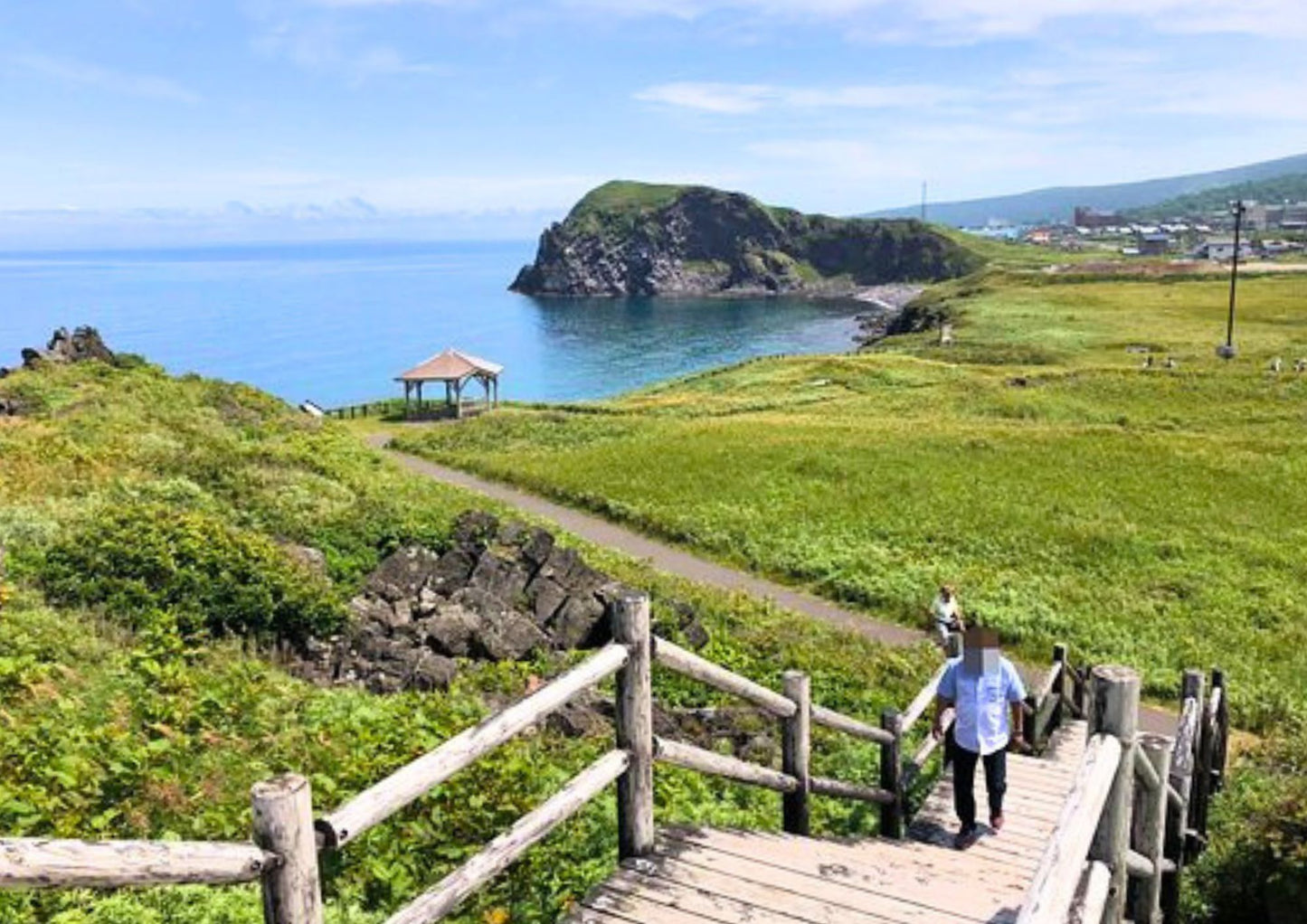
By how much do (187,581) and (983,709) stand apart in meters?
11.3

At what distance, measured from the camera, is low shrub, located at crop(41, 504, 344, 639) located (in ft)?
47.4

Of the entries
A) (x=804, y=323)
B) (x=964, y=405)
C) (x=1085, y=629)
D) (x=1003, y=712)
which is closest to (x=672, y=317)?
(x=804, y=323)

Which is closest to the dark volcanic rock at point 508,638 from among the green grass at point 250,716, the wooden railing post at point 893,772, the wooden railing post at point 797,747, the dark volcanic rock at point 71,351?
the green grass at point 250,716

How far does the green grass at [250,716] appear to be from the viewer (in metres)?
7.68

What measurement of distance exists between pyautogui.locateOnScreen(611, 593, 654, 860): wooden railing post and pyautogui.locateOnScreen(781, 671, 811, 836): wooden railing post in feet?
6.56

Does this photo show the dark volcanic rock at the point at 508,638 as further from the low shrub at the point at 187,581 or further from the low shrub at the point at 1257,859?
the low shrub at the point at 1257,859

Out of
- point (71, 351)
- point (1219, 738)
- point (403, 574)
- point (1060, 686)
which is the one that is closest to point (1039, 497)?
point (1219, 738)

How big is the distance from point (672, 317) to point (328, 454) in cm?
16342

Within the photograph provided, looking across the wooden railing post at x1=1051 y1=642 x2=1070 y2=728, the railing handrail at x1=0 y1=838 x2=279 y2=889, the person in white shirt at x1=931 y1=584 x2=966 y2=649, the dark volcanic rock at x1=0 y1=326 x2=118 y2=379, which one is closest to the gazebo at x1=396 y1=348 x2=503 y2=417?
the dark volcanic rock at x1=0 y1=326 x2=118 y2=379

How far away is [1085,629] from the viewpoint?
22297 millimetres

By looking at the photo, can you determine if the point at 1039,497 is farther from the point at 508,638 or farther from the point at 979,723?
the point at 979,723

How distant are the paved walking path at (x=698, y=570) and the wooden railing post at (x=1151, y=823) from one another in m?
11.4

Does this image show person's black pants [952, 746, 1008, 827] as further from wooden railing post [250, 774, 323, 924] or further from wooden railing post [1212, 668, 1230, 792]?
wooden railing post [250, 774, 323, 924]

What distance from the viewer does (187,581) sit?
49.5 feet
